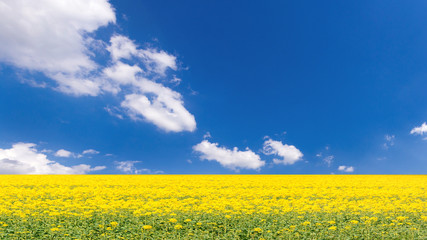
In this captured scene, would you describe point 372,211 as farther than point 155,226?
Yes

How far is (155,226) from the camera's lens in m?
13.5

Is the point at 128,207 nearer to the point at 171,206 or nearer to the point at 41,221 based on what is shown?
the point at 171,206

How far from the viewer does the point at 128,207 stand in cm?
1752

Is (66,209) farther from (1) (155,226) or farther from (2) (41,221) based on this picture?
(1) (155,226)

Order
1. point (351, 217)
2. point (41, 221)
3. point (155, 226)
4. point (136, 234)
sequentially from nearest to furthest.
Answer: point (136, 234)
point (155, 226)
point (41, 221)
point (351, 217)

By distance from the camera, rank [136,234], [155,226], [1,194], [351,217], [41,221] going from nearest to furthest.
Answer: [136,234]
[155,226]
[41,221]
[351,217]
[1,194]

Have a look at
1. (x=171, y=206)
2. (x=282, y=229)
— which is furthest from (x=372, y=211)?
(x=171, y=206)

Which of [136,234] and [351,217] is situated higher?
[351,217]

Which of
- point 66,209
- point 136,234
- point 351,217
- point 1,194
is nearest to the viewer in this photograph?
point 136,234

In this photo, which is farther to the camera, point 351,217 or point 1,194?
point 1,194

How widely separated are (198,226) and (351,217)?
342 inches

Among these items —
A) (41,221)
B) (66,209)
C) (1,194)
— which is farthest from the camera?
(1,194)

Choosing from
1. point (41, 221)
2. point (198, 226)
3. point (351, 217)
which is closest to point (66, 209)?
point (41, 221)

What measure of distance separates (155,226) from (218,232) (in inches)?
123
